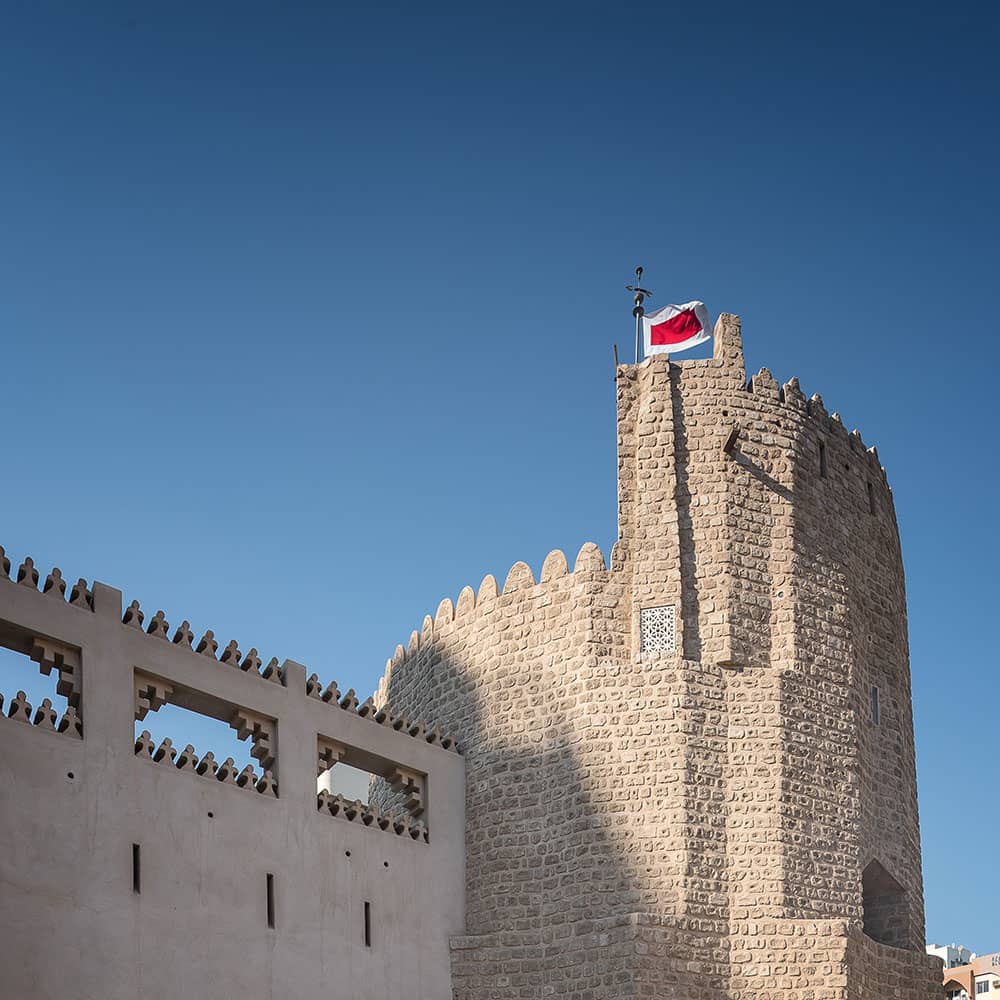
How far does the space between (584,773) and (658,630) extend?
1884mm

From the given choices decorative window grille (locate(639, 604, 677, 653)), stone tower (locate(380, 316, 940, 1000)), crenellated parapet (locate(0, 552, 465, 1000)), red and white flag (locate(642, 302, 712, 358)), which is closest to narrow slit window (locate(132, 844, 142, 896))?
crenellated parapet (locate(0, 552, 465, 1000))

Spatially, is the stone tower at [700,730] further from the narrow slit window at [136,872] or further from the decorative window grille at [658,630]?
the narrow slit window at [136,872]

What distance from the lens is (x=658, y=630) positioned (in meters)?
21.1

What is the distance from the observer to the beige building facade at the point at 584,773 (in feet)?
59.2

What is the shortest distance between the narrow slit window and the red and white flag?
29.8 feet

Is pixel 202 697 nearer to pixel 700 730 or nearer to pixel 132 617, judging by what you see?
pixel 132 617

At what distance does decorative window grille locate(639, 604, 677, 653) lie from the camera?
2100cm

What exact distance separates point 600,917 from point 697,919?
42.6 inches

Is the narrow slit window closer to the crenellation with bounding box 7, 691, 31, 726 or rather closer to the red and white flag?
the crenellation with bounding box 7, 691, 31, 726

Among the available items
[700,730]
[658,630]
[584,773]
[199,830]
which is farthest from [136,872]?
[658,630]

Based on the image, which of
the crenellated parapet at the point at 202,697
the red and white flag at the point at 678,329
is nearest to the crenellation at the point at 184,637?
the crenellated parapet at the point at 202,697

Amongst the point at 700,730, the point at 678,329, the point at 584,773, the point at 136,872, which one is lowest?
the point at 136,872

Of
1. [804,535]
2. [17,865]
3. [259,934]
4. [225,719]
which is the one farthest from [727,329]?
[17,865]

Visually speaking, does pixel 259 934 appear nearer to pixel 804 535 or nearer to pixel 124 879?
pixel 124 879
